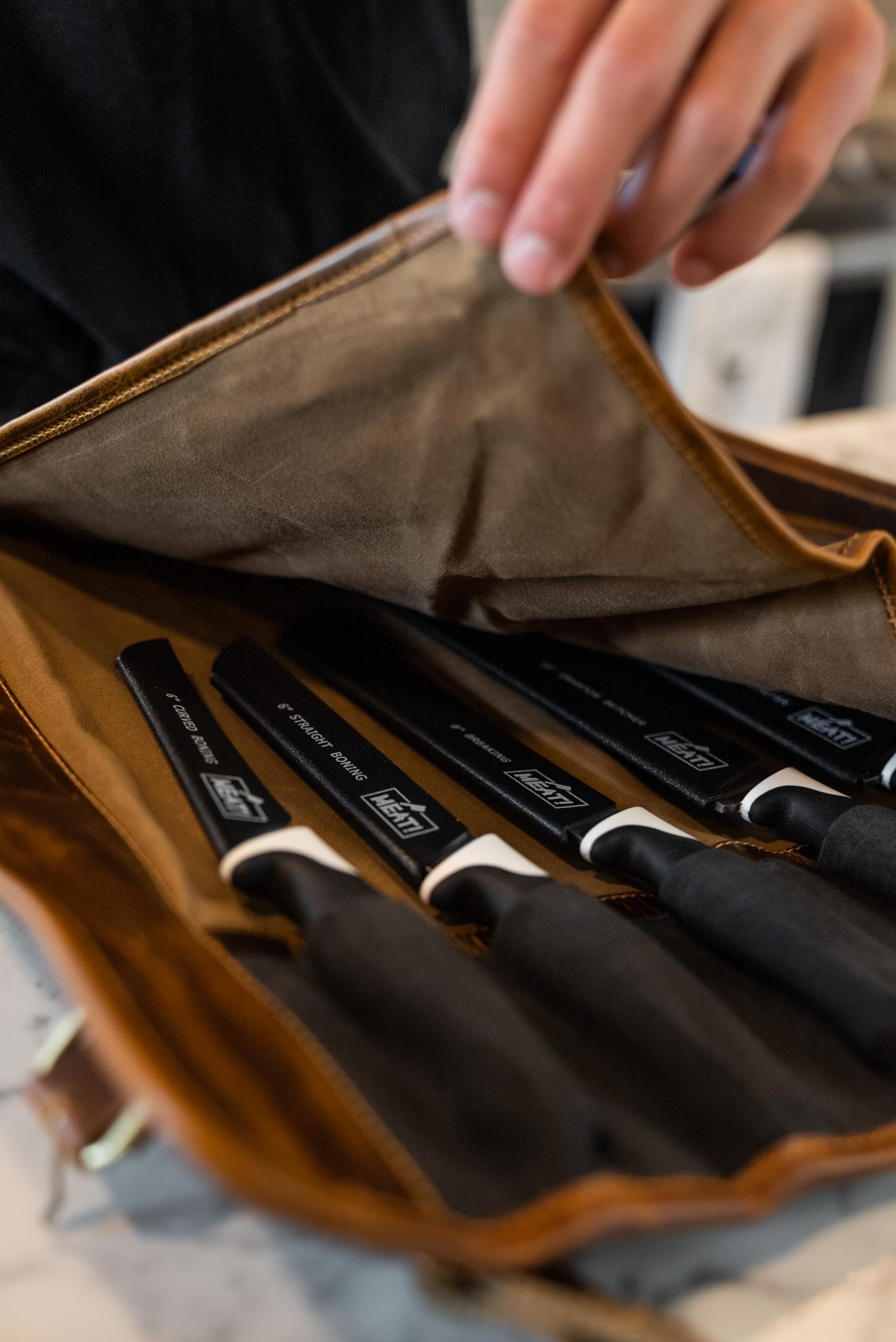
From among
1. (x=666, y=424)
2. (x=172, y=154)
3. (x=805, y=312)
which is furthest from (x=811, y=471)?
(x=805, y=312)

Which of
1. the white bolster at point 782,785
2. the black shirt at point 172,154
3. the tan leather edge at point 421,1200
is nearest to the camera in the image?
the tan leather edge at point 421,1200

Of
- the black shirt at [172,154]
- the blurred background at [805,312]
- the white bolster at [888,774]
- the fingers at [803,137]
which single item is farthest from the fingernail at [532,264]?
the blurred background at [805,312]

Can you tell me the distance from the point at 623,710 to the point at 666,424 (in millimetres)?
177

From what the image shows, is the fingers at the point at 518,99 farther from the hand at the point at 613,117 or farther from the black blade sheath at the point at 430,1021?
the black blade sheath at the point at 430,1021

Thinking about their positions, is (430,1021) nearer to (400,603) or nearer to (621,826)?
(621,826)

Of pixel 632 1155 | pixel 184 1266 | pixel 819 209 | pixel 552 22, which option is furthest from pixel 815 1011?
pixel 819 209

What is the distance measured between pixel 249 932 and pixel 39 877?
0.22 ft

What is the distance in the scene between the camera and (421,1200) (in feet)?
0.77

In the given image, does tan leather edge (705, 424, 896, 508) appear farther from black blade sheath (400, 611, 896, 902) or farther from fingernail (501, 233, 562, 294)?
fingernail (501, 233, 562, 294)

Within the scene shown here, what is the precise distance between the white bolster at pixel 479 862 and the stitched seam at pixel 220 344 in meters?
0.21

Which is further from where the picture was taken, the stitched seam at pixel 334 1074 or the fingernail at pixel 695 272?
the fingernail at pixel 695 272

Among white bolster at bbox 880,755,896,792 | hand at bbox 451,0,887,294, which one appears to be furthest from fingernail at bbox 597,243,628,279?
white bolster at bbox 880,755,896,792

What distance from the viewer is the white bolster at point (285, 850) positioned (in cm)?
35

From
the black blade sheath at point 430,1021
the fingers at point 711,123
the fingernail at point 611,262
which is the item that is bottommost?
the black blade sheath at point 430,1021
